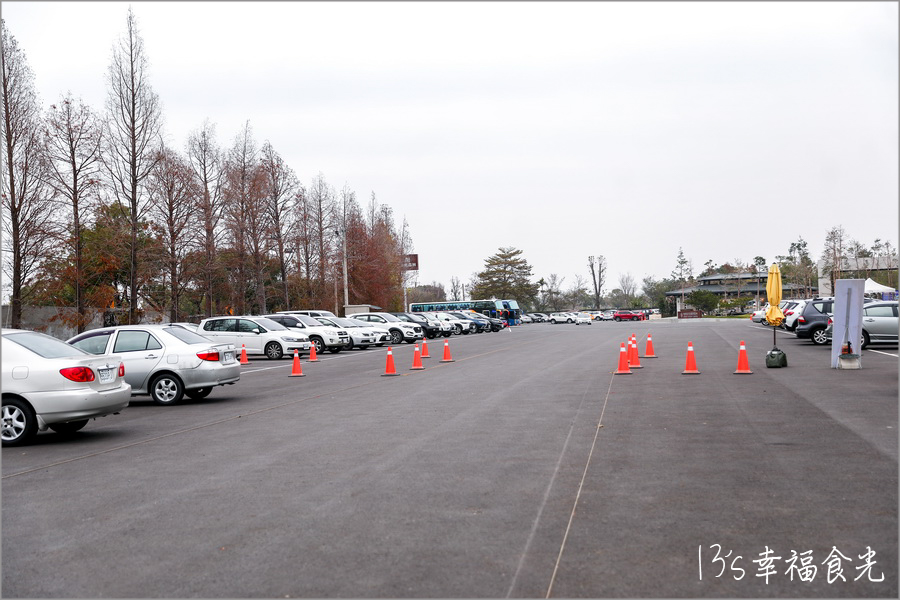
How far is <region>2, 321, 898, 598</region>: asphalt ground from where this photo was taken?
4816 mm

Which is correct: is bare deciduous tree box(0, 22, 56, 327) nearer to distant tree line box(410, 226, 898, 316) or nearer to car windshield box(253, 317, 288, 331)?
car windshield box(253, 317, 288, 331)

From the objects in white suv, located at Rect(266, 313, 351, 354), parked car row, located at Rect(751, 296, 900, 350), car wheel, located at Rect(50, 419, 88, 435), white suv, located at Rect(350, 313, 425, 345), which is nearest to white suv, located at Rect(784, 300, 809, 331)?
parked car row, located at Rect(751, 296, 900, 350)

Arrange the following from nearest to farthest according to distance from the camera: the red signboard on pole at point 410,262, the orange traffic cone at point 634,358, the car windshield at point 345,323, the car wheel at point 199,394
→ the car wheel at point 199,394 < the orange traffic cone at point 634,358 < the car windshield at point 345,323 < the red signboard on pole at point 410,262

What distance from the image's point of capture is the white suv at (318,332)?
32.6 meters

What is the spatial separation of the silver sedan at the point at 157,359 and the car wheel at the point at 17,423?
4650 millimetres

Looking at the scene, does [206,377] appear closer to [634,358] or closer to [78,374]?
[78,374]

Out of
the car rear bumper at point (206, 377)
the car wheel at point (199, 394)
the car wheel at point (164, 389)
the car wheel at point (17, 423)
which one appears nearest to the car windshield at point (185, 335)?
the car rear bumper at point (206, 377)

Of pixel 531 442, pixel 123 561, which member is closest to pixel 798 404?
pixel 531 442

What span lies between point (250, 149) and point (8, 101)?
19.8 meters

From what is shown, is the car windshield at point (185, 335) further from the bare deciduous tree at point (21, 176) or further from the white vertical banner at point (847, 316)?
the bare deciduous tree at point (21, 176)

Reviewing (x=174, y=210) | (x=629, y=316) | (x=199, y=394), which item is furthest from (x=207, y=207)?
(x=629, y=316)

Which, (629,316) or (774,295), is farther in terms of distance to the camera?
→ (629,316)

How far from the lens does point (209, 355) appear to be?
15148 mm

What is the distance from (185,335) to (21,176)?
21.6m
